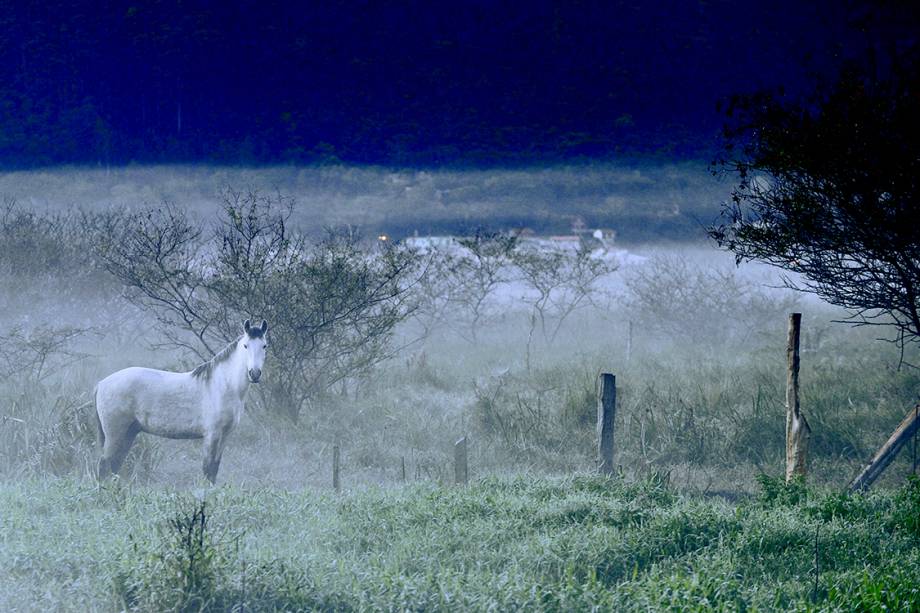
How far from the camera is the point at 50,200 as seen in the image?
74.9 ft

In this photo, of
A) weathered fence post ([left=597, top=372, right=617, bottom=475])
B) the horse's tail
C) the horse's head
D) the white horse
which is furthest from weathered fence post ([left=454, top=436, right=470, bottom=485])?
the horse's tail

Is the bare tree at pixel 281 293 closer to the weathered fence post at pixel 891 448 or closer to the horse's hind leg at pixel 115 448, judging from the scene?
the horse's hind leg at pixel 115 448

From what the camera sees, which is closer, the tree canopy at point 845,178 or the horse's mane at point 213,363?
the horse's mane at point 213,363

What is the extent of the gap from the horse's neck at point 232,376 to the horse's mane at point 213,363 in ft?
0.13

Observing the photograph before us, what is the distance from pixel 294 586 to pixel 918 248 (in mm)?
8586

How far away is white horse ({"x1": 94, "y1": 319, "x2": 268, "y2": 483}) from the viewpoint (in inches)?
364

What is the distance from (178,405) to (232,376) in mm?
741

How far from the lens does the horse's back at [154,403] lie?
9.38 metres

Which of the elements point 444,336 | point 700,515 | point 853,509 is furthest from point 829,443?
point 444,336

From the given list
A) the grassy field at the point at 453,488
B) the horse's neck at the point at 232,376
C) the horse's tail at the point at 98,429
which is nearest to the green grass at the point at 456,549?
the grassy field at the point at 453,488

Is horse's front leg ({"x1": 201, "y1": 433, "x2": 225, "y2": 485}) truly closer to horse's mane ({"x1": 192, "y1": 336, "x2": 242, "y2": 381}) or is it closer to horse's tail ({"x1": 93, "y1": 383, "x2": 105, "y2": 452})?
horse's mane ({"x1": 192, "y1": 336, "x2": 242, "y2": 381})

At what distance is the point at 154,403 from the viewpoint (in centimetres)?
938

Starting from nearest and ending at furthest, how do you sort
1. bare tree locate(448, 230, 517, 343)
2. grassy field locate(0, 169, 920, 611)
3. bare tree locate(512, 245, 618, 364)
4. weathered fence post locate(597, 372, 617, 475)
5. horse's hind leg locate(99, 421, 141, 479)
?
1. grassy field locate(0, 169, 920, 611)
2. horse's hind leg locate(99, 421, 141, 479)
3. weathered fence post locate(597, 372, 617, 475)
4. bare tree locate(448, 230, 517, 343)
5. bare tree locate(512, 245, 618, 364)

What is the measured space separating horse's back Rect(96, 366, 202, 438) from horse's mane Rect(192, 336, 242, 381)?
13 centimetres
